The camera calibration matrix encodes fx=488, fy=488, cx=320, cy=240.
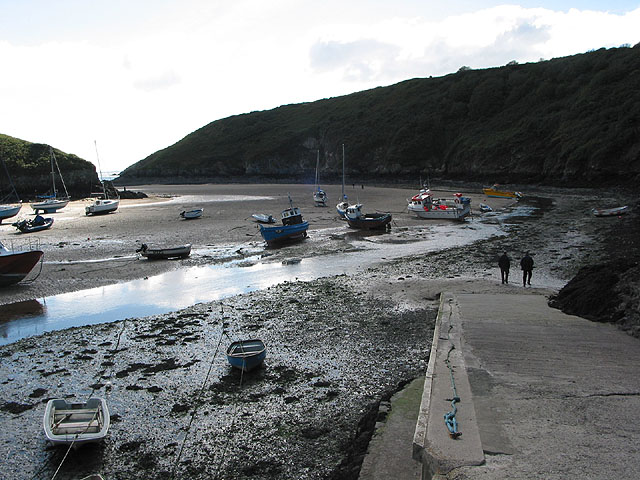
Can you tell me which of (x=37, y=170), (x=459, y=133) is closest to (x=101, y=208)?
(x=37, y=170)

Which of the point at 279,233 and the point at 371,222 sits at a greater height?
the point at 279,233

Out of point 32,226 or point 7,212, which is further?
point 7,212

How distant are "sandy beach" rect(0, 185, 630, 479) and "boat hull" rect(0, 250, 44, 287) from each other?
3.05 ft

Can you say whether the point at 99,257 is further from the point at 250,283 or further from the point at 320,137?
the point at 320,137

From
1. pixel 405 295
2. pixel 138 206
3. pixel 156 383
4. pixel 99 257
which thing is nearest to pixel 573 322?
pixel 405 295

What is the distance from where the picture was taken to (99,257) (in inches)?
1142

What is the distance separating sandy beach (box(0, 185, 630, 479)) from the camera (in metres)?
8.80

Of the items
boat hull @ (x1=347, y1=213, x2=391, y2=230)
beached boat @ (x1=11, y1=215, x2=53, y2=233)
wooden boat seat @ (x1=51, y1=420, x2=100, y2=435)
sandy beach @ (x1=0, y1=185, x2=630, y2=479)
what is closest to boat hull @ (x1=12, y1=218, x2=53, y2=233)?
beached boat @ (x1=11, y1=215, x2=53, y2=233)

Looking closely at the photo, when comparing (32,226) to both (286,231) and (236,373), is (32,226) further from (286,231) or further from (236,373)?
(236,373)

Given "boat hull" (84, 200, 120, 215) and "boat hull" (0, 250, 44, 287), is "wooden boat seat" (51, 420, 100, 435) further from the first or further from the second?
"boat hull" (84, 200, 120, 215)

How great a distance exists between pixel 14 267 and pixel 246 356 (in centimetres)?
1649

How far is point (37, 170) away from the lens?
7619cm

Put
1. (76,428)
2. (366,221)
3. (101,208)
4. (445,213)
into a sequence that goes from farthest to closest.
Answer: (101,208), (445,213), (366,221), (76,428)

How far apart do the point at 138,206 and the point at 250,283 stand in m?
44.9
